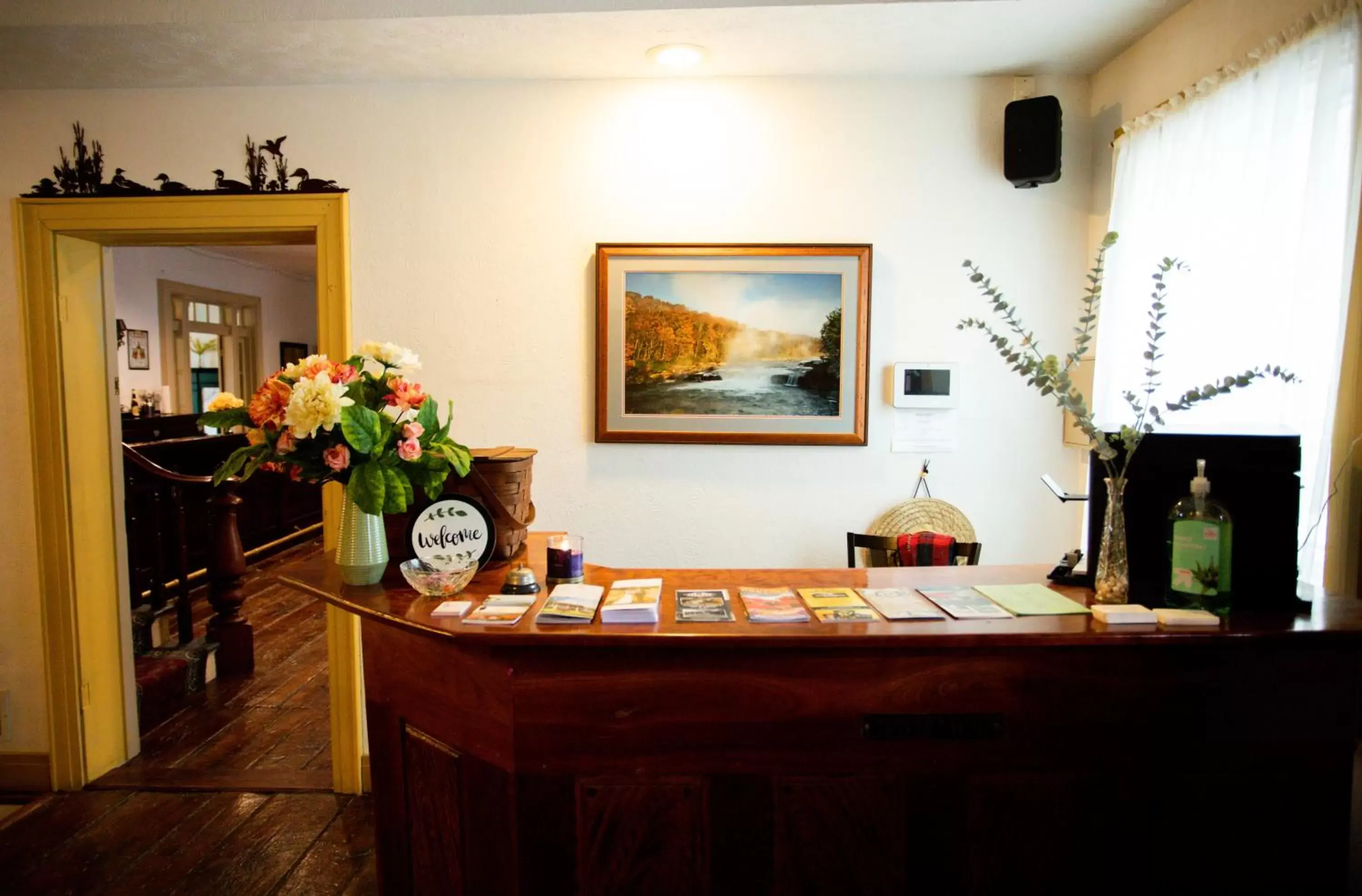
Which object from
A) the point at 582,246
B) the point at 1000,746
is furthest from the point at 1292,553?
the point at 582,246

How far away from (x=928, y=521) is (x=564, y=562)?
148cm

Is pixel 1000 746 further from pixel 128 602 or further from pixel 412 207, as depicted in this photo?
pixel 128 602

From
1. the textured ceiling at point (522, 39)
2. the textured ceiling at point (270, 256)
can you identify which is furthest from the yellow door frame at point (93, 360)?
the textured ceiling at point (270, 256)

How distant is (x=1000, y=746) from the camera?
1630 millimetres

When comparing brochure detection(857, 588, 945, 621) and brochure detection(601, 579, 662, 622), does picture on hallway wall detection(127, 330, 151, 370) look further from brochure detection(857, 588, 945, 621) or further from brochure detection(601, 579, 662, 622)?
brochure detection(857, 588, 945, 621)

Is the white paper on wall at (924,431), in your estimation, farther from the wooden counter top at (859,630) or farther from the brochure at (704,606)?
the brochure at (704,606)

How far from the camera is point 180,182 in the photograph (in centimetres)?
292

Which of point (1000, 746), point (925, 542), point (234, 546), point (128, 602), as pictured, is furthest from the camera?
point (234, 546)

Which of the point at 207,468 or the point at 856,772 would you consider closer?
the point at 856,772

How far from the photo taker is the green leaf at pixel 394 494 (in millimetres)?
1884

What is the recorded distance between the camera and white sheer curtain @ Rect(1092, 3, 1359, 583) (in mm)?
1802

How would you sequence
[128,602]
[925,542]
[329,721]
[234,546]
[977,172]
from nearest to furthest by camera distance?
[925,542] → [977,172] → [128,602] → [329,721] → [234,546]

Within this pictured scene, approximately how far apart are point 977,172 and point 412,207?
2.08 metres

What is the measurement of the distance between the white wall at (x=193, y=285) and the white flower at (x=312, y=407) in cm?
393
